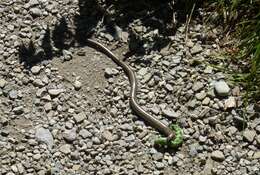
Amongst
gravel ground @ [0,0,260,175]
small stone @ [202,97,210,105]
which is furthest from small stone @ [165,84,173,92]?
small stone @ [202,97,210,105]

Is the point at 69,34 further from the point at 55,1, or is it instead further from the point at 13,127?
the point at 13,127

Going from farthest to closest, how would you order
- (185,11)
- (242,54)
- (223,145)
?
(185,11)
(242,54)
(223,145)

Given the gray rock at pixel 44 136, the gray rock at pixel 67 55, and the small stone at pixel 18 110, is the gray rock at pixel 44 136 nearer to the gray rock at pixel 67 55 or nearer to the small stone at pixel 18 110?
the small stone at pixel 18 110

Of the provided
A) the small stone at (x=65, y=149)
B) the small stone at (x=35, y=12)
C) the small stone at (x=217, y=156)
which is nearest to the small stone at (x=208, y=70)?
the small stone at (x=217, y=156)

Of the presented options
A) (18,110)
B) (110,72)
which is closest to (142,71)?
(110,72)

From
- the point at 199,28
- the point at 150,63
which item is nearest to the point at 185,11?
the point at 199,28
